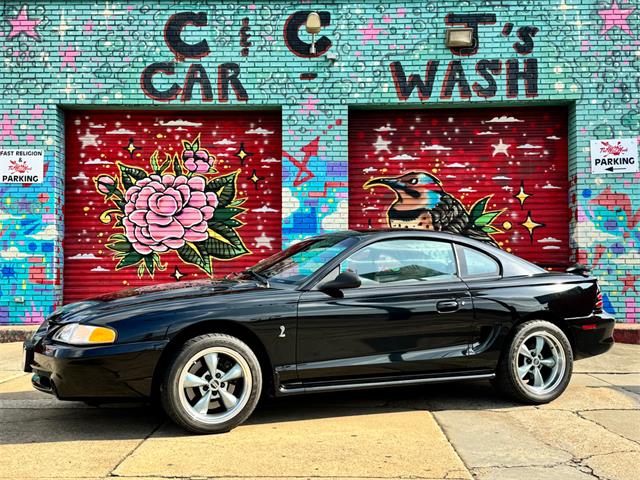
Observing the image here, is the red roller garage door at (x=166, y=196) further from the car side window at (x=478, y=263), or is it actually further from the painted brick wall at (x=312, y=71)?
the car side window at (x=478, y=263)

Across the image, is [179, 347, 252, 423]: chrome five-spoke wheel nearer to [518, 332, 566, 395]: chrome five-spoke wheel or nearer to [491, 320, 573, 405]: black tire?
[491, 320, 573, 405]: black tire

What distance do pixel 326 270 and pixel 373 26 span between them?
6055 millimetres

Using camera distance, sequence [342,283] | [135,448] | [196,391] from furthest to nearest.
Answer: [342,283]
[196,391]
[135,448]

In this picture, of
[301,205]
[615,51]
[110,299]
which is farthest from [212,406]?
[615,51]

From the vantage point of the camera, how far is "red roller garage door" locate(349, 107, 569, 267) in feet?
32.4

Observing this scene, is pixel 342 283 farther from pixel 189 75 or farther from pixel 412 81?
pixel 189 75

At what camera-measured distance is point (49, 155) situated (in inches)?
373

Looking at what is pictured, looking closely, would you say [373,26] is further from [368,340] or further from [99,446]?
[99,446]

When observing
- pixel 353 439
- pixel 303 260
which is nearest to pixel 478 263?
pixel 303 260

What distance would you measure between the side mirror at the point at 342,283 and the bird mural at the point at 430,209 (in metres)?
5.42

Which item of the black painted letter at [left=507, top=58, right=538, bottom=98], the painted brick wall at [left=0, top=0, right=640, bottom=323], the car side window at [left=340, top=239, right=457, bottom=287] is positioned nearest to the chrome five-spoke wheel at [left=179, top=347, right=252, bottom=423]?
the car side window at [left=340, top=239, right=457, bottom=287]

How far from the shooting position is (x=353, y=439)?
4.18 metres

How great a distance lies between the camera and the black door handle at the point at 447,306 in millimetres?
4820

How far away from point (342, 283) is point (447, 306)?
3.00 ft
